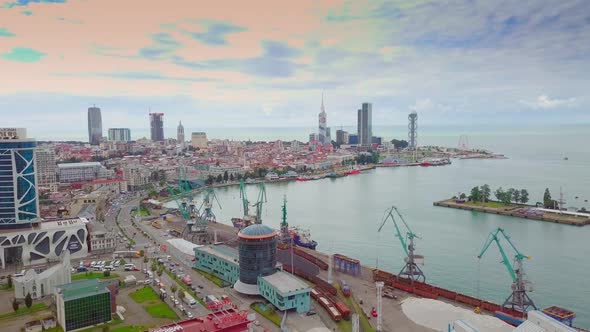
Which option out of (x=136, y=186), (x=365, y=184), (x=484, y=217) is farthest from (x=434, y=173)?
(x=136, y=186)

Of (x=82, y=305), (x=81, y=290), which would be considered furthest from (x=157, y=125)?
(x=82, y=305)

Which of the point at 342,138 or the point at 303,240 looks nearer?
the point at 303,240

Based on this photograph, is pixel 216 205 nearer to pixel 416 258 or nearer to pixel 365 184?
pixel 365 184

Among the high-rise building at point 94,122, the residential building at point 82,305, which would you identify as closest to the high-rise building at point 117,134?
the high-rise building at point 94,122

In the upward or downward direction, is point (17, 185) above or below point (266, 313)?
above

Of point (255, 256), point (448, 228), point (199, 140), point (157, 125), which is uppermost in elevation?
point (157, 125)

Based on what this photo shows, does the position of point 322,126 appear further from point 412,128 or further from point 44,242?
point 44,242

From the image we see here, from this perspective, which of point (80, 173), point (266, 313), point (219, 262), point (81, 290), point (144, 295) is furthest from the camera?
point (80, 173)
